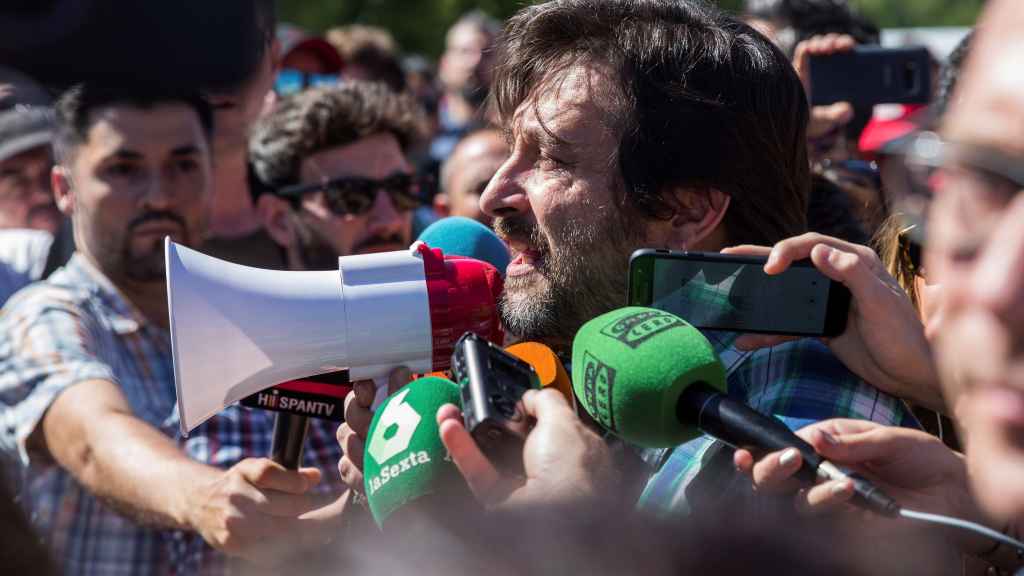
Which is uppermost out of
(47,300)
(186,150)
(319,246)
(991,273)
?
(991,273)

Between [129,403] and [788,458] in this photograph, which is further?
[129,403]

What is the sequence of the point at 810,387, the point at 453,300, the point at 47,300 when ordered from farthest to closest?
1. the point at 47,300
2. the point at 453,300
3. the point at 810,387

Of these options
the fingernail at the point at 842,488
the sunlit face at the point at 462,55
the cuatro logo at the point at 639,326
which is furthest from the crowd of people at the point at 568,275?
the sunlit face at the point at 462,55

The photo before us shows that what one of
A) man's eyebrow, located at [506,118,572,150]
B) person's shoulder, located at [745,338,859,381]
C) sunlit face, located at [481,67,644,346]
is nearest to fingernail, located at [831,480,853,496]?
person's shoulder, located at [745,338,859,381]

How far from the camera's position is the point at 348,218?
4.28 metres

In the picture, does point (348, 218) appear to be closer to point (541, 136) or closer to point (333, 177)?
point (333, 177)

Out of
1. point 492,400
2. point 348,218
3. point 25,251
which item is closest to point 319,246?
point 348,218

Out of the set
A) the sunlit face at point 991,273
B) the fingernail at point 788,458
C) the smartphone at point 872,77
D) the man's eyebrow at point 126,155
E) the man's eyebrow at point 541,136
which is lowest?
the man's eyebrow at point 126,155

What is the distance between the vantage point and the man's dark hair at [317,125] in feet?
14.3

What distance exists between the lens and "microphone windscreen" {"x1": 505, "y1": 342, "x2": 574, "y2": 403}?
196cm

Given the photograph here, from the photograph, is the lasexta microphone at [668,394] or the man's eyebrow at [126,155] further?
the man's eyebrow at [126,155]

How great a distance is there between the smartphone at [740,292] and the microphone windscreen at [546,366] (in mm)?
204

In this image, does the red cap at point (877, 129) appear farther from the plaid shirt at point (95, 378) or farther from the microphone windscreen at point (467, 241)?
the plaid shirt at point (95, 378)

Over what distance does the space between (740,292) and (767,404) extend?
0.24 m
